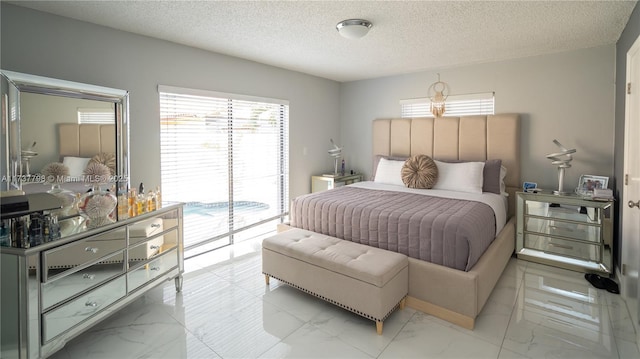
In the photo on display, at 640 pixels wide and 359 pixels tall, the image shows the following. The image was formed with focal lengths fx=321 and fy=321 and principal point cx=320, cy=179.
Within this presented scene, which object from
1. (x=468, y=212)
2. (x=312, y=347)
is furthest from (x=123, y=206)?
(x=468, y=212)

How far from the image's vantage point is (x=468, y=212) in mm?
2836

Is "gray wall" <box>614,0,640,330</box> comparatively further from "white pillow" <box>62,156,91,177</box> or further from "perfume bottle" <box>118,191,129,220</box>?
"white pillow" <box>62,156,91,177</box>

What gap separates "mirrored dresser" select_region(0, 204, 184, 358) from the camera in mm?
1716

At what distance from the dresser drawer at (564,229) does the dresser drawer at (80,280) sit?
3931mm

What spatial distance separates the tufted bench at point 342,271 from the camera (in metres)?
2.26

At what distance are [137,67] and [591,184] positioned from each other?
4.84m

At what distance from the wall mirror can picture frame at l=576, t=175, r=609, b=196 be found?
4448mm

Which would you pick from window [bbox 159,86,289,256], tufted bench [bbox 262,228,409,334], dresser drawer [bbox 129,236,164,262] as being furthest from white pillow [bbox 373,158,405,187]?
dresser drawer [bbox 129,236,164,262]

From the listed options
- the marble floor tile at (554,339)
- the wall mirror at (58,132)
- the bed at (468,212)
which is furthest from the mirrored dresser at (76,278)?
the marble floor tile at (554,339)

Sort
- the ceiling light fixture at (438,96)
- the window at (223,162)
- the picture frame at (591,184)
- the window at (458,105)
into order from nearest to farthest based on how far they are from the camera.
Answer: the picture frame at (591,184)
the window at (223,162)
the window at (458,105)
the ceiling light fixture at (438,96)

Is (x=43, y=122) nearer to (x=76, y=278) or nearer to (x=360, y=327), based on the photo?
(x=76, y=278)

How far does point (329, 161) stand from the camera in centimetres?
564

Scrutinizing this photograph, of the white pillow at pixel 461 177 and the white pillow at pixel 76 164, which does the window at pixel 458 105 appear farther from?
the white pillow at pixel 76 164

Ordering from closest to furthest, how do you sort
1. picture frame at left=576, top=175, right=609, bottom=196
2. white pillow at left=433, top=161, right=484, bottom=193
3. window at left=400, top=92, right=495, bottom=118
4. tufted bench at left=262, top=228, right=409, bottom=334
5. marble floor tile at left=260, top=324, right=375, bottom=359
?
marble floor tile at left=260, top=324, right=375, bottom=359 → tufted bench at left=262, top=228, right=409, bottom=334 → picture frame at left=576, top=175, right=609, bottom=196 → white pillow at left=433, top=161, right=484, bottom=193 → window at left=400, top=92, right=495, bottom=118
